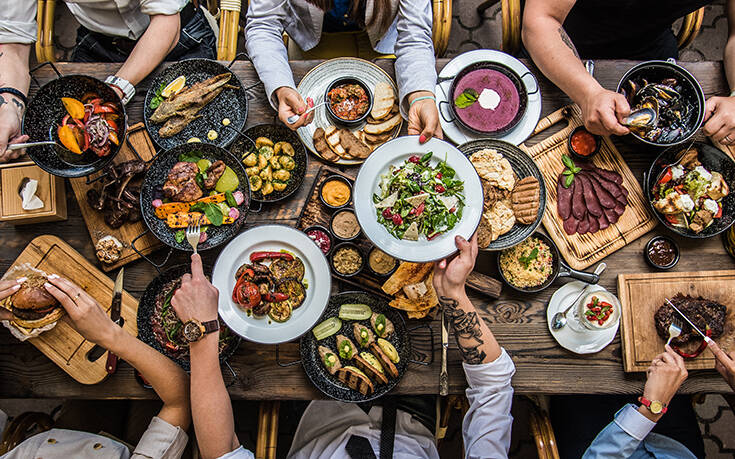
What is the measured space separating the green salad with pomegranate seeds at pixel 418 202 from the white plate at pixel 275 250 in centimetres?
A: 41

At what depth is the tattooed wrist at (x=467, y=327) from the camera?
213cm

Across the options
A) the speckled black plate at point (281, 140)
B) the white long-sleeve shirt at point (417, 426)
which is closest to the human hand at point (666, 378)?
the white long-sleeve shirt at point (417, 426)

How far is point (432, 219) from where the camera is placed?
6.64ft

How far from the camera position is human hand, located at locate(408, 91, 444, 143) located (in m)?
2.13

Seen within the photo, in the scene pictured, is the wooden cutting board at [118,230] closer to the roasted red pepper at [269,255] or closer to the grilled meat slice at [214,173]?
the grilled meat slice at [214,173]

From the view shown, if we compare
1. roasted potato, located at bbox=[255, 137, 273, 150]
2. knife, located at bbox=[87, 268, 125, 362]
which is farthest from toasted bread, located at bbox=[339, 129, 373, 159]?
knife, located at bbox=[87, 268, 125, 362]

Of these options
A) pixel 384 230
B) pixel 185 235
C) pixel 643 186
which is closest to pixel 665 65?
pixel 643 186

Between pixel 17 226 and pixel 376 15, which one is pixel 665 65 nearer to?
pixel 376 15

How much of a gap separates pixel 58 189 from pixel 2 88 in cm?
59

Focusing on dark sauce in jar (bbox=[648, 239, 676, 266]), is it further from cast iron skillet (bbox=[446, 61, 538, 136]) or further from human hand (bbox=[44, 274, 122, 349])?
human hand (bbox=[44, 274, 122, 349])

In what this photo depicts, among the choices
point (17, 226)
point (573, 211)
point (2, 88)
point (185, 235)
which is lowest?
point (17, 226)

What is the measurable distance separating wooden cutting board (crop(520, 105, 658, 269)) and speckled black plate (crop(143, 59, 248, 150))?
1643mm

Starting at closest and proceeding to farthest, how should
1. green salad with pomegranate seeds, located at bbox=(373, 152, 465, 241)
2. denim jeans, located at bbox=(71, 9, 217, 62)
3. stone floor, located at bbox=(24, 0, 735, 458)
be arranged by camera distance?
green salad with pomegranate seeds, located at bbox=(373, 152, 465, 241)
denim jeans, located at bbox=(71, 9, 217, 62)
stone floor, located at bbox=(24, 0, 735, 458)

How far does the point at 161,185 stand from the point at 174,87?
61cm
